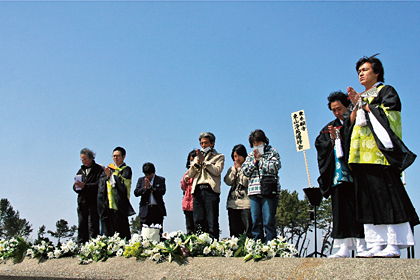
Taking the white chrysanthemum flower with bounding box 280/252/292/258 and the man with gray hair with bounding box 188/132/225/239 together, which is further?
the man with gray hair with bounding box 188/132/225/239

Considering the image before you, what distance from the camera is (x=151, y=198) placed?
6949mm

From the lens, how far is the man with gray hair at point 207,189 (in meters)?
5.65

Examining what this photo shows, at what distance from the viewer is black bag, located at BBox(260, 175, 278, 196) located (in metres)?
5.04

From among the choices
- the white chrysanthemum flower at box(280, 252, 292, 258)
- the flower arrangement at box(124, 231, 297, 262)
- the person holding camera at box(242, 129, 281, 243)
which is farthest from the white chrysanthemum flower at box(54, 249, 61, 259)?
the white chrysanthemum flower at box(280, 252, 292, 258)

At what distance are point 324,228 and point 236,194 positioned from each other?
16.9 m

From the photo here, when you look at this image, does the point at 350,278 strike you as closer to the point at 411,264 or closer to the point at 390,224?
the point at 411,264

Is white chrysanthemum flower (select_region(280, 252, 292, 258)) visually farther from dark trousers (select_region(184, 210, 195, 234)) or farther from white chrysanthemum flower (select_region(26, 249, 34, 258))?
dark trousers (select_region(184, 210, 195, 234))

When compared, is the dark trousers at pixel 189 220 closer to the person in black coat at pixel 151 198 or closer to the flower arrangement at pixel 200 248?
the person in black coat at pixel 151 198

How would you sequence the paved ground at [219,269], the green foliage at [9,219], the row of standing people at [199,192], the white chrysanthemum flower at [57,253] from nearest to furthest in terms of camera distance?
the paved ground at [219,269] → the white chrysanthemum flower at [57,253] → the row of standing people at [199,192] → the green foliage at [9,219]

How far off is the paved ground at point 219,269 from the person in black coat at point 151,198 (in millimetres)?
2371

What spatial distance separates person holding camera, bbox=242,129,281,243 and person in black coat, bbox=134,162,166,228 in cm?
226

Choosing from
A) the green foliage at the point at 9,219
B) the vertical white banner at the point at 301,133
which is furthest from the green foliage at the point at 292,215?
the green foliage at the point at 9,219

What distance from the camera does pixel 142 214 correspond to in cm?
691

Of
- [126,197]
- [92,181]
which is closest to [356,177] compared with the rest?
[126,197]
